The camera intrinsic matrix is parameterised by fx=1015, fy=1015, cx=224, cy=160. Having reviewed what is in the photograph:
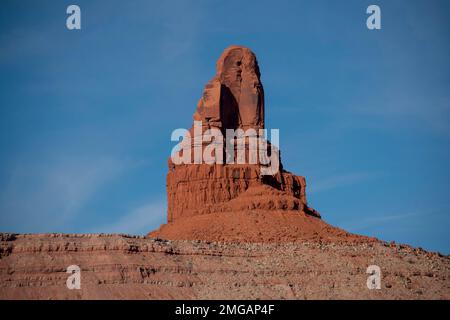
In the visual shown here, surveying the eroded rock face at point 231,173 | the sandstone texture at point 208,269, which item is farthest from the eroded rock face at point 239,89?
the sandstone texture at point 208,269

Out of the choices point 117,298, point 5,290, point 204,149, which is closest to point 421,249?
point 204,149

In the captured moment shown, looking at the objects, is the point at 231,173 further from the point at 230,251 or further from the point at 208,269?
the point at 208,269

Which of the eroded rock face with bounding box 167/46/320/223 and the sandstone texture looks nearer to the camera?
the sandstone texture

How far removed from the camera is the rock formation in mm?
78750

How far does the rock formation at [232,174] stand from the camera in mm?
78750

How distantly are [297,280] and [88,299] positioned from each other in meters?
14.6

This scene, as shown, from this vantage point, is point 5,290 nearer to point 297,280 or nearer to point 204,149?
point 297,280

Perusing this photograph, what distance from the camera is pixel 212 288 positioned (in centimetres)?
6062
